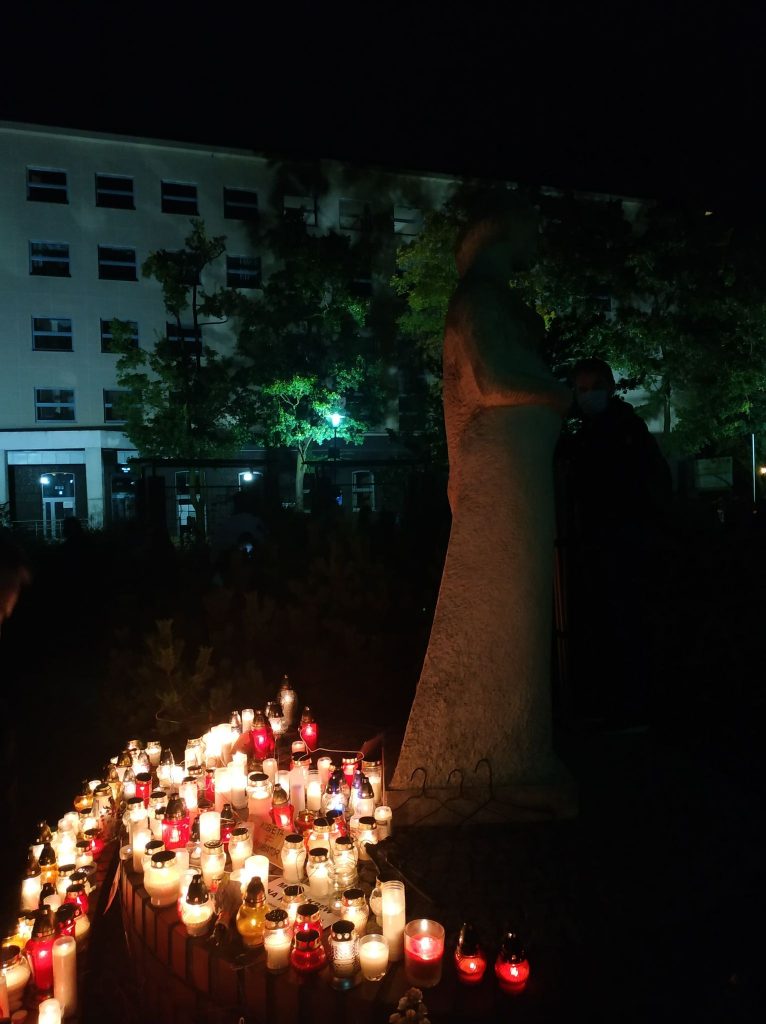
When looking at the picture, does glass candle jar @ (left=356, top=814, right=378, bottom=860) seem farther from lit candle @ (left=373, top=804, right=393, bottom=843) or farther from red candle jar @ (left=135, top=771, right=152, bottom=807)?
red candle jar @ (left=135, top=771, right=152, bottom=807)

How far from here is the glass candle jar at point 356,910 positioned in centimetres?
282

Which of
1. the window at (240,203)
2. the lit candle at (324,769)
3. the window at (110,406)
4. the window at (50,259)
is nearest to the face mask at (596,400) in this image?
the lit candle at (324,769)

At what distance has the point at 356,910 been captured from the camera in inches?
112

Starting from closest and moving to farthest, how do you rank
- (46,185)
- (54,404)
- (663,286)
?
(663,286) < (46,185) < (54,404)

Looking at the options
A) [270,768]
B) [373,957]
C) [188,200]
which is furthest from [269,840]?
[188,200]

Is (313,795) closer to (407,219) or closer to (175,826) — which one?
(175,826)

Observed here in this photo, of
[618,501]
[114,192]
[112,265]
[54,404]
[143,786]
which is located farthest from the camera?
[112,265]

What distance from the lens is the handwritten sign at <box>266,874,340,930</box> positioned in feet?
9.73

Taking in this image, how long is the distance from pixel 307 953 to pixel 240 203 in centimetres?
3126

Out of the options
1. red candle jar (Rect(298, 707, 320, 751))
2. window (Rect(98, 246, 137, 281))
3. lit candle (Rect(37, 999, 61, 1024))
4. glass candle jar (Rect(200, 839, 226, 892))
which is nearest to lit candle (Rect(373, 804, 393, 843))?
glass candle jar (Rect(200, 839, 226, 892))

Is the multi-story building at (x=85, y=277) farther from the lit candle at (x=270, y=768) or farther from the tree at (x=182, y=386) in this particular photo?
the lit candle at (x=270, y=768)

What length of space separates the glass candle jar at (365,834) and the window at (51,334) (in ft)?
92.6

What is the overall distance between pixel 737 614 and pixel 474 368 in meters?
3.90

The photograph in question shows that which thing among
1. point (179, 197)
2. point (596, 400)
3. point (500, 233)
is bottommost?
point (596, 400)
